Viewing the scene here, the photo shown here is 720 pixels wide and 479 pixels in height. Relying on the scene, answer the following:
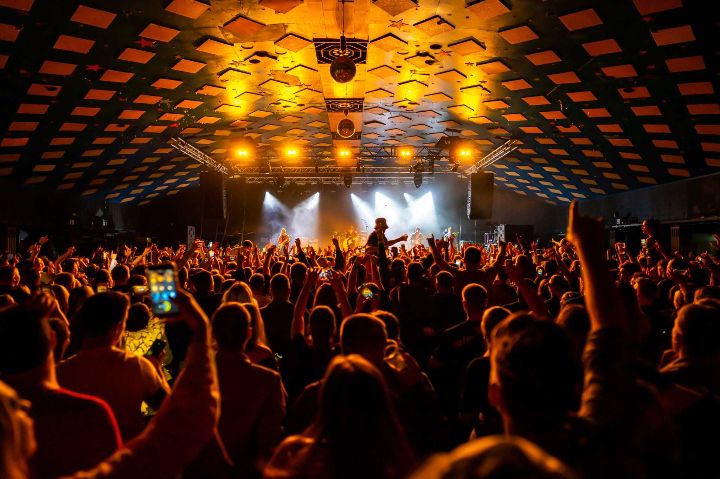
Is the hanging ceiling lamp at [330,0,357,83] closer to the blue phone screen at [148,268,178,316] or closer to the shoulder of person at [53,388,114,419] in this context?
the blue phone screen at [148,268,178,316]

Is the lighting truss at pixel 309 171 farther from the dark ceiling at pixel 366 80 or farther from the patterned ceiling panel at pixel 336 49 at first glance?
the patterned ceiling panel at pixel 336 49

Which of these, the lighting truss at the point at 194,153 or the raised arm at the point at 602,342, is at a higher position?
the lighting truss at the point at 194,153

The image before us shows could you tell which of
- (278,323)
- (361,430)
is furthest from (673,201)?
(361,430)

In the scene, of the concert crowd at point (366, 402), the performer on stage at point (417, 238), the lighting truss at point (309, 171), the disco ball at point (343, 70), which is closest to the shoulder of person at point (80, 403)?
the concert crowd at point (366, 402)

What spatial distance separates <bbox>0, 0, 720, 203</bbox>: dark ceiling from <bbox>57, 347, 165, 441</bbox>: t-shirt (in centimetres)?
566

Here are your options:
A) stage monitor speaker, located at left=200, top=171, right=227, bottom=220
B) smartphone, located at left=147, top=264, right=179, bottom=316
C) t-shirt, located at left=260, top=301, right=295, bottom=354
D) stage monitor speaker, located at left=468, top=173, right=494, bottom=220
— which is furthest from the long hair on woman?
stage monitor speaker, located at left=468, top=173, right=494, bottom=220

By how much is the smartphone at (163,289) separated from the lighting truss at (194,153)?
12647mm

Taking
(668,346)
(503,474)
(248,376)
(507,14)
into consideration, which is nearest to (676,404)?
(503,474)

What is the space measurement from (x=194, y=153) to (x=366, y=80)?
6644 millimetres

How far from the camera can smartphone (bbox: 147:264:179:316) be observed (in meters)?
1.63

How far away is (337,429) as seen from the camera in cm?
124

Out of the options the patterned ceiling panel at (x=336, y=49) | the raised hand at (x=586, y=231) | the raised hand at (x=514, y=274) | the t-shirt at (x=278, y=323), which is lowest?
the t-shirt at (x=278, y=323)

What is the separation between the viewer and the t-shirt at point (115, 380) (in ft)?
6.93

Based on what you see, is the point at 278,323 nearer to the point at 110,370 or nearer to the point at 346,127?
the point at 110,370
